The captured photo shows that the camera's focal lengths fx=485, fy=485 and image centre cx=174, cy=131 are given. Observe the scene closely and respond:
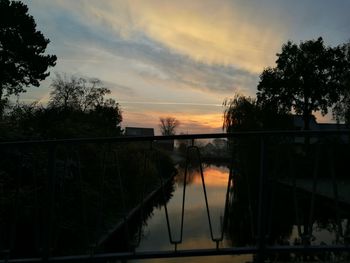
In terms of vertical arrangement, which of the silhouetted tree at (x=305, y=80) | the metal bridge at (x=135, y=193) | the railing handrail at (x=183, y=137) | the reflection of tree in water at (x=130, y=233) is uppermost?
the silhouetted tree at (x=305, y=80)

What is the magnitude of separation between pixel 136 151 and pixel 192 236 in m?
7.79

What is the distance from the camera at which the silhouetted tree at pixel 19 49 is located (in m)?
31.3

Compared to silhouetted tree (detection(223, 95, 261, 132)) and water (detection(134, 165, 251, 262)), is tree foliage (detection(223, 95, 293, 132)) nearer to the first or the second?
silhouetted tree (detection(223, 95, 261, 132))

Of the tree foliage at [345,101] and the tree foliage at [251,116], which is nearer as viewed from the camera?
the tree foliage at [345,101]

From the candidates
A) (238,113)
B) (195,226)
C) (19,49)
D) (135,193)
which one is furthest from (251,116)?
(195,226)

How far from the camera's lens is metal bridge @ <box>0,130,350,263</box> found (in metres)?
4.18

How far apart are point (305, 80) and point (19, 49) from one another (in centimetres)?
2733

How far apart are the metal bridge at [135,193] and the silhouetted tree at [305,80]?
2978 cm

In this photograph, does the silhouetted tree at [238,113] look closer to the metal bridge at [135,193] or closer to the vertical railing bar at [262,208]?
the metal bridge at [135,193]

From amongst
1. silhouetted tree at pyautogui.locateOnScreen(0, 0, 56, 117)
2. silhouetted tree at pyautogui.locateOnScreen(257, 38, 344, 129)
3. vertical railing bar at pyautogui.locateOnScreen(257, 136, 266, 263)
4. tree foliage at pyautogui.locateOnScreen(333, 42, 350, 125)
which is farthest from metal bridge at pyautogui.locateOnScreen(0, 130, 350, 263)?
silhouetted tree at pyautogui.locateOnScreen(257, 38, 344, 129)

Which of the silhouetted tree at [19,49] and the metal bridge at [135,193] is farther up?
the silhouetted tree at [19,49]

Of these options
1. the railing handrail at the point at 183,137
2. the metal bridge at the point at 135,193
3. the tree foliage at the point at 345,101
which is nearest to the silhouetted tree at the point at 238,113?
the tree foliage at the point at 345,101

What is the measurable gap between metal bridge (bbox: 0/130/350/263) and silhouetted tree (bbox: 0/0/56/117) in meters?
16.3

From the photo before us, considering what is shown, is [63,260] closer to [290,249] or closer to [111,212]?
[290,249]
